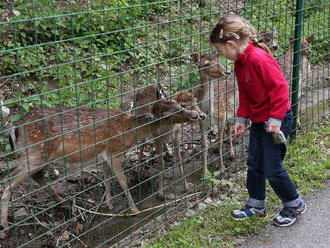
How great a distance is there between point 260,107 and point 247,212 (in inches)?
48.6

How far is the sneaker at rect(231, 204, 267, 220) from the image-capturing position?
4.76m

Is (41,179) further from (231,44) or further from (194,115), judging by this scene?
(231,44)

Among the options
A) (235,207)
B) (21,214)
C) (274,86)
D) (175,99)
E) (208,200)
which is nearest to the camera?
(274,86)

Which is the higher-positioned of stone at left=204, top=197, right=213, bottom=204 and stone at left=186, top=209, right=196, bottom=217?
stone at left=186, top=209, right=196, bottom=217

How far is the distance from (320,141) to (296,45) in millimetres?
1519

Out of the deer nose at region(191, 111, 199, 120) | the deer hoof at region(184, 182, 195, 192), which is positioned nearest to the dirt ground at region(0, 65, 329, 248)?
the deer hoof at region(184, 182, 195, 192)

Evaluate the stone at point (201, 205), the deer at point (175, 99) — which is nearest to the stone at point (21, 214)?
the deer at point (175, 99)

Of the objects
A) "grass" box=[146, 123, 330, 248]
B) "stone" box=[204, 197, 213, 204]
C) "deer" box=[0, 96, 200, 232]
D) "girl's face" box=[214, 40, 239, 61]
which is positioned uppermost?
"girl's face" box=[214, 40, 239, 61]

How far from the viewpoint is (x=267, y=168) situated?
4.43m

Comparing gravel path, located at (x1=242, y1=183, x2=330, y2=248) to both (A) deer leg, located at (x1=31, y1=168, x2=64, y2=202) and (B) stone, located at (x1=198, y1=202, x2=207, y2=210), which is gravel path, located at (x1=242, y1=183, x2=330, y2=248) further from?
(A) deer leg, located at (x1=31, y1=168, x2=64, y2=202)

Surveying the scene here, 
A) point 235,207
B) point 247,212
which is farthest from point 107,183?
point 247,212

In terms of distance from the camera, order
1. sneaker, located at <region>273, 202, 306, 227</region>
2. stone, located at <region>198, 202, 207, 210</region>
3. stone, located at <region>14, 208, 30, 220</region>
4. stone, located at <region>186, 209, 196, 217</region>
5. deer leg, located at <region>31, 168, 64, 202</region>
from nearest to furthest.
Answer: sneaker, located at <region>273, 202, 306, 227</region> → stone, located at <region>186, 209, 196, 217</region> → stone, located at <region>198, 202, 207, 210</region> → stone, located at <region>14, 208, 30, 220</region> → deer leg, located at <region>31, 168, 64, 202</region>

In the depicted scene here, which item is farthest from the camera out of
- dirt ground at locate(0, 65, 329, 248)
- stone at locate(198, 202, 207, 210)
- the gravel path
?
stone at locate(198, 202, 207, 210)

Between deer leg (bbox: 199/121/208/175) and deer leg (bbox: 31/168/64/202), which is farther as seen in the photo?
deer leg (bbox: 199/121/208/175)
